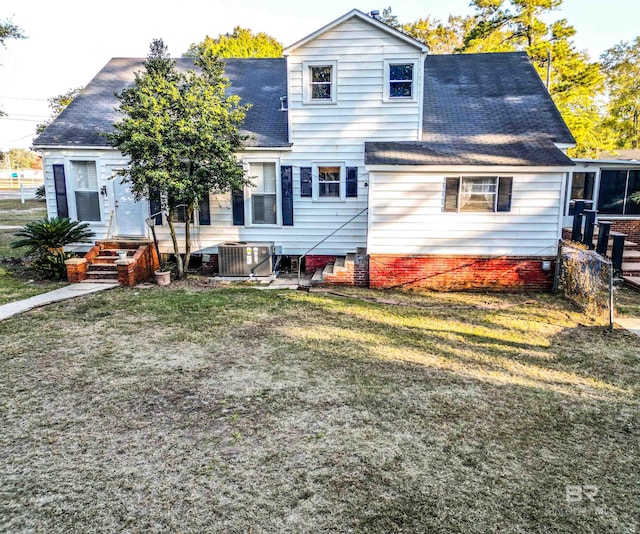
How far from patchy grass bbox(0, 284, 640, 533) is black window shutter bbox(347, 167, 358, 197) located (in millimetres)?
4467

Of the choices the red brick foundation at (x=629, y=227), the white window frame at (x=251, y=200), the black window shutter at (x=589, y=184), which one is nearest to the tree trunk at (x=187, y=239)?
the white window frame at (x=251, y=200)

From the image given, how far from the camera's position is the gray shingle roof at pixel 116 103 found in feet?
39.2

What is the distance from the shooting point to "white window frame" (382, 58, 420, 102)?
11094 millimetres

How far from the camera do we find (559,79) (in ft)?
65.3

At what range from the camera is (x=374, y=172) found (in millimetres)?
10148

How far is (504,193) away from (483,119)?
9.84 feet

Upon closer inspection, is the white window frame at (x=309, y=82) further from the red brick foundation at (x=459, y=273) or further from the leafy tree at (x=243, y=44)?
the leafy tree at (x=243, y=44)

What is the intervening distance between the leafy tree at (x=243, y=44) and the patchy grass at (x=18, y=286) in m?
20.7

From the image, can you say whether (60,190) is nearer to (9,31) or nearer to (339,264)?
(339,264)

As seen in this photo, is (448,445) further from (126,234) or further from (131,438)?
(126,234)

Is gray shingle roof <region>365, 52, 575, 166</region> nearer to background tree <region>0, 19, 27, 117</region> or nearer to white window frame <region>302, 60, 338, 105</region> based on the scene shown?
white window frame <region>302, 60, 338, 105</region>

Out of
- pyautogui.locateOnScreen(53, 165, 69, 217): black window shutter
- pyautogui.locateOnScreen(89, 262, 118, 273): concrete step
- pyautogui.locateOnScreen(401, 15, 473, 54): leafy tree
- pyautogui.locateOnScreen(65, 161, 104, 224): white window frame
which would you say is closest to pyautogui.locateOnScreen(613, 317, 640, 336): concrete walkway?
pyautogui.locateOnScreen(89, 262, 118, 273): concrete step

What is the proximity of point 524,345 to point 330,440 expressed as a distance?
13.4 feet

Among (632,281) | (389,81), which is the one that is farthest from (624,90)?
(389,81)
